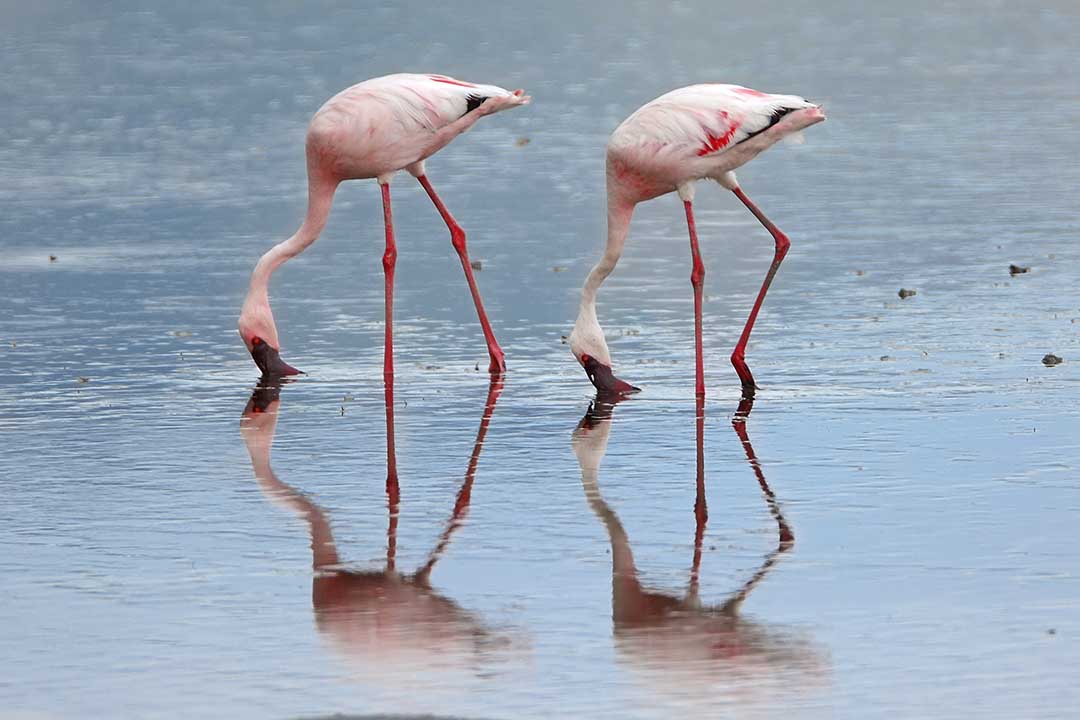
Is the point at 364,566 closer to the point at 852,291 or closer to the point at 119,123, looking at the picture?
the point at 852,291

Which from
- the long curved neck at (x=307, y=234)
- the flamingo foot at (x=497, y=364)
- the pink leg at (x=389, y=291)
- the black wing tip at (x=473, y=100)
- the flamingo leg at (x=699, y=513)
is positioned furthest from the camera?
the long curved neck at (x=307, y=234)

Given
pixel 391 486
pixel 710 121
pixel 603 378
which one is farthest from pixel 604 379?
pixel 391 486

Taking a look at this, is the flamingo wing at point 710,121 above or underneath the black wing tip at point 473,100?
above

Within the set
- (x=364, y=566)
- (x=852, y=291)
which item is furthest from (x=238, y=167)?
(x=364, y=566)

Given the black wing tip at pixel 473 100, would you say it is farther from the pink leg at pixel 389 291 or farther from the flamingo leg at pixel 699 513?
the flamingo leg at pixel 699 513

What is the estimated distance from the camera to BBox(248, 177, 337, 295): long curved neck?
11727mm

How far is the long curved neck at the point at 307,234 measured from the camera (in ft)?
38.5

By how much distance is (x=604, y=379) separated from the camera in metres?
10.5

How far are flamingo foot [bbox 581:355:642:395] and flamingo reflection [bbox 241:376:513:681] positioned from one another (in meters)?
2.02

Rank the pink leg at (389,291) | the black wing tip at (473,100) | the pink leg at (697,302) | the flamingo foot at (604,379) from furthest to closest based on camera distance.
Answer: the black wing tip at (473,100)
the pink leg at (389,291)
the flamingo foot at (604,379)
the pink leg at (697,302)

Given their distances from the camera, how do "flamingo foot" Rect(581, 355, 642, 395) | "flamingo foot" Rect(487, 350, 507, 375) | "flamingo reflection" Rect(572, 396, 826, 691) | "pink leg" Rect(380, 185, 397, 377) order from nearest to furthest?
"flamingo reflection" Rect(572, 396, 826, 691) → "flamingo foot" Rect(581, 355, 642, 395) → "pink leg" Rect(380, 185, 397, 377) → "flamingo foot" Rect(487, 350, 507, 375)

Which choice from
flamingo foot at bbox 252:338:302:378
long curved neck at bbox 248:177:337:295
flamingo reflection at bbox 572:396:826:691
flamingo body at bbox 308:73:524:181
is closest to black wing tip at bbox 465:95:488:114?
flamingo body at bbox 308:73:524:181

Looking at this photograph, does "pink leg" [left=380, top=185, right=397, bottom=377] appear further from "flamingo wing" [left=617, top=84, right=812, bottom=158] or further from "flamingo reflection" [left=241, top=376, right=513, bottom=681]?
"flamingo reflection" [left=241, top=376, right=513, bottom=681]

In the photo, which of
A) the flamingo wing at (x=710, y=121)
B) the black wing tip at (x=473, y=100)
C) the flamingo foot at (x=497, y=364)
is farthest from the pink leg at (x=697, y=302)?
the black wing tip at (x=473, y=100)
